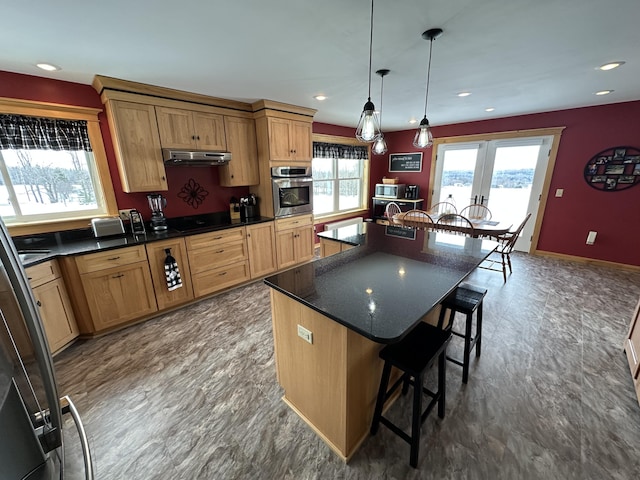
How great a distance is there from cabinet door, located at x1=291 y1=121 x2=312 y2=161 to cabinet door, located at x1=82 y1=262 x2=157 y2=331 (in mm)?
2404

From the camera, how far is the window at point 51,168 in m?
2.29

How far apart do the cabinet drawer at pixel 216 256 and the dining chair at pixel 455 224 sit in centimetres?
290

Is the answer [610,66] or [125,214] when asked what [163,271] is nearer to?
[125,214]

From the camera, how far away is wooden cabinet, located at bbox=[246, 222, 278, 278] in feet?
11.3

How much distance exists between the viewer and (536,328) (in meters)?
2.48

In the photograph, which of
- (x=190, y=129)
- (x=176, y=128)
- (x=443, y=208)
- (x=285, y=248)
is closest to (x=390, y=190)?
(x=443, y=208)

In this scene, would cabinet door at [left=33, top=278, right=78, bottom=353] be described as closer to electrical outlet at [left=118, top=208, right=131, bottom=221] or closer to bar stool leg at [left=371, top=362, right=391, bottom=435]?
electrical outlet at [left=118, top=208, right=131, bottom=221]

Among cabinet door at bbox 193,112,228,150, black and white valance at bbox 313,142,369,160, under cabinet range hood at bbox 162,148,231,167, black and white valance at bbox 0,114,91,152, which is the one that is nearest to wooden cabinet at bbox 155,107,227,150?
cabinet door at bbox 193,112,228,150

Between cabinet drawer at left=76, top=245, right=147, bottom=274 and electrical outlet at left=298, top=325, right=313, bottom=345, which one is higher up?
cabinet drawer at left=76, top=245, right=147, bottom=274

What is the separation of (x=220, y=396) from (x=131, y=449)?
0.52m

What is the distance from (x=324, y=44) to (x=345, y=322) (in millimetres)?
1903

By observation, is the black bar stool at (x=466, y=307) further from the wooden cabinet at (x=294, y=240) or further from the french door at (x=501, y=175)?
the french door at (x=501, y=175)

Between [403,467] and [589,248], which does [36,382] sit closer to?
[403,467]

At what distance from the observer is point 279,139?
3.48 m
